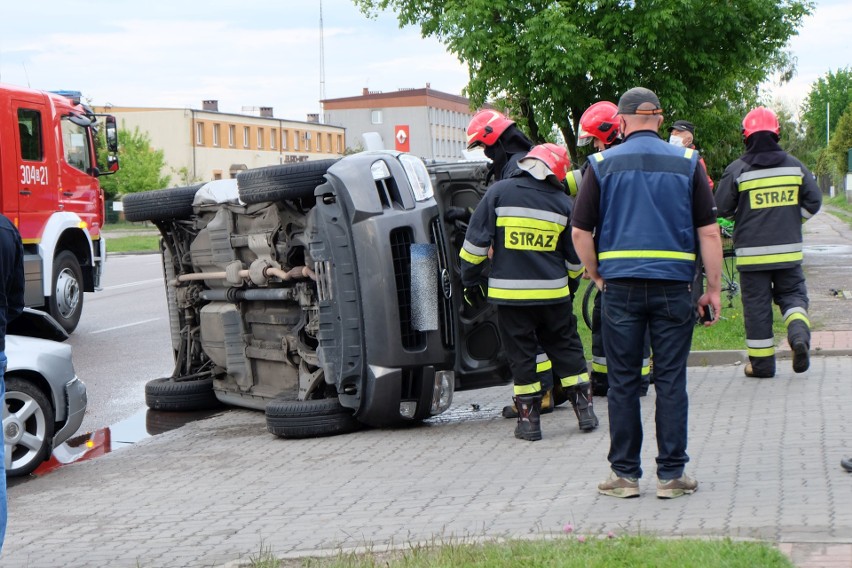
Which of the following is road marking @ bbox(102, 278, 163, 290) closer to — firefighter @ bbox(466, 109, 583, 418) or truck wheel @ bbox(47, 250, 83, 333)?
truck wheel @ bbox(47, 250, 83, 333)

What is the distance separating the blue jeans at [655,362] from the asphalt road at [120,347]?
5163 mm

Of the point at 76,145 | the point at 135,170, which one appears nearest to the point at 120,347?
the point at 76,145

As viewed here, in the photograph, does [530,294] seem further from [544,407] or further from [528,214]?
[544,407]

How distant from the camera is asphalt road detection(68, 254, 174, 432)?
10305 millimetres

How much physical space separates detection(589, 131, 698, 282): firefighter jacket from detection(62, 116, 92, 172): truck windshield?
12.2 metres

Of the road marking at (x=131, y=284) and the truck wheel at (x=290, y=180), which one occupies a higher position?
the truck wheel at (x=290, y=180)

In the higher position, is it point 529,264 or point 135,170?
point 135,170

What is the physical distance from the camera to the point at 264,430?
8.52 metres

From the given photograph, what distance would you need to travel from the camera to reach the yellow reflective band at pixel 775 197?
875 cm

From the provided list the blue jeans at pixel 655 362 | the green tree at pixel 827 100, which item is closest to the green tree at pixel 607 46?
the blue jeans at pixel 655 362

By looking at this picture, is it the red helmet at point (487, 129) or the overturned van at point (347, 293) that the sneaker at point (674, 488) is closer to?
the overturned van at point (347, 293)

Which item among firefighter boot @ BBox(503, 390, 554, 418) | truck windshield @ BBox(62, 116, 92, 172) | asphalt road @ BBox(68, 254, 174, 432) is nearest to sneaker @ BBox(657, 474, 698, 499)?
firefighter boot @ BBox(503, 390, 554, 418)

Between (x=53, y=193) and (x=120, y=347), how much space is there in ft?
9.34

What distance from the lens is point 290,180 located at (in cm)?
771
